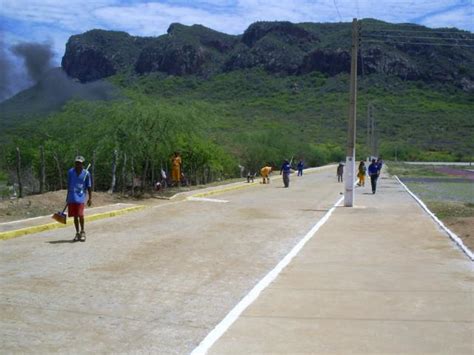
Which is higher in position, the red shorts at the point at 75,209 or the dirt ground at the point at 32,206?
the red shorts at the point at 75,209

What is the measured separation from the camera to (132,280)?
9016mm

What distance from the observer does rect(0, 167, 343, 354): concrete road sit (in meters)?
6.34

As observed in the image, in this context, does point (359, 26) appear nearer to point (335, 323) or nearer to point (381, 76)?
point (335, 323)

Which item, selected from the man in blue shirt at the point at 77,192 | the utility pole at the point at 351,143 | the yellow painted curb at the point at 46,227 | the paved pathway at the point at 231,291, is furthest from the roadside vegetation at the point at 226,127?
the man in blue shirt at the point at 77,192

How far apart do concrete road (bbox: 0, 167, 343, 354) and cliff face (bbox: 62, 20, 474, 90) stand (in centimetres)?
2835

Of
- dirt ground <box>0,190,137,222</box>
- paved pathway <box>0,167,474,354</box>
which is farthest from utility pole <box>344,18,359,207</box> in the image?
dirt ground <box>0,190,137,222</box>

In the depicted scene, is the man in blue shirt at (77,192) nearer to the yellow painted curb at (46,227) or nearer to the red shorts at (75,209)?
the red shorts at (75,209)

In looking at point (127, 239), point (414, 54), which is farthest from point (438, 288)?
point (414, 54)

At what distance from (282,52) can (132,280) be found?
102 m

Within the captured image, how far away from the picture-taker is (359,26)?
23.6 meters

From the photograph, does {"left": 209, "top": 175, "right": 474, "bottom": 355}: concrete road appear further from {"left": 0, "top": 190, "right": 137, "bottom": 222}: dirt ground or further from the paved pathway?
{"left": 0, "top": 190, "right": 137, "bottom": 222}: dirt ground

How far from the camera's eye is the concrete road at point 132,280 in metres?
6.34

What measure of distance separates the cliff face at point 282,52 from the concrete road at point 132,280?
28352 mm

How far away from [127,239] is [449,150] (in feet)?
292
